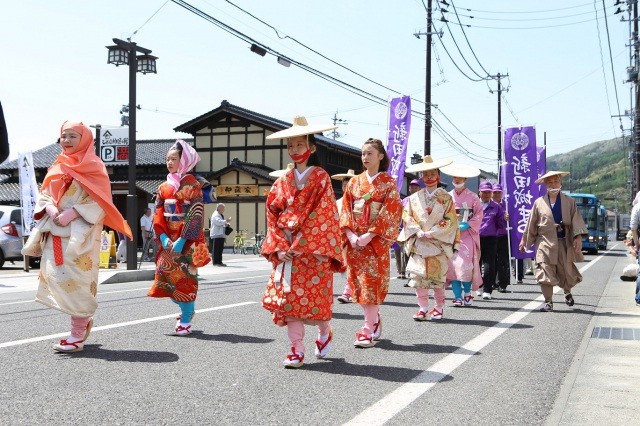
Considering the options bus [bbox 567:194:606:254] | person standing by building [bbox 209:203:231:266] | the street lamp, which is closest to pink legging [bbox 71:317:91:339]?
the street lamp

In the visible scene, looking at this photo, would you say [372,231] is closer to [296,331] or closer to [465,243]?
[296,331]

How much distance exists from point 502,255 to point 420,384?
8778 mm

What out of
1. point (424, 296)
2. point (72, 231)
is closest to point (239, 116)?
point (424, 296)

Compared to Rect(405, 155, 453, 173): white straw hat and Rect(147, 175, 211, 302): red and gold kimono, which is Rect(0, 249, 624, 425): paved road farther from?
Rect(405, 155, 453, 173): white straw hat

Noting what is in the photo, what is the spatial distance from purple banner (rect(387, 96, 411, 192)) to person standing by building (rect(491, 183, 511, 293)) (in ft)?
17.0

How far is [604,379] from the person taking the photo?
5.19m

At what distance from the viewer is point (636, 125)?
1284 inches

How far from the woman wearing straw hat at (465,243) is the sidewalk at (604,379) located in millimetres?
1850

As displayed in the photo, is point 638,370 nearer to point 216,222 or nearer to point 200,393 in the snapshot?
point 200,393

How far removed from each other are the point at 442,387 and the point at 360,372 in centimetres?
73

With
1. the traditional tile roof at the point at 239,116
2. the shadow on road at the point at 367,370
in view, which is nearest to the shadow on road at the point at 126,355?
the shadow on road at the point at 367,370

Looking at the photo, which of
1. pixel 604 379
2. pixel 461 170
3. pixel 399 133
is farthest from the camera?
pixel 399 133

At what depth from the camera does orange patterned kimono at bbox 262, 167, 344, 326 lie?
5.57m

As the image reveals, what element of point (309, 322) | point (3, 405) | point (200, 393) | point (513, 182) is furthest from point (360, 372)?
point (513, 182)
